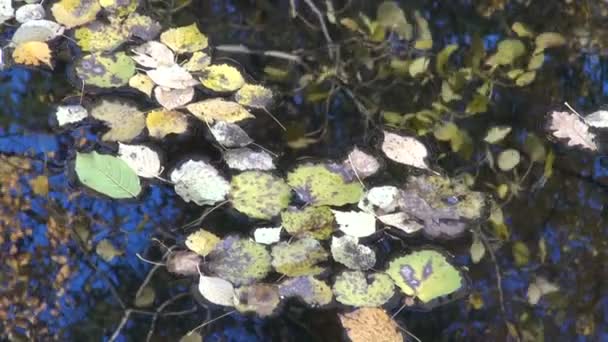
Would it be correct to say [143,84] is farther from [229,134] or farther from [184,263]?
[184,263]

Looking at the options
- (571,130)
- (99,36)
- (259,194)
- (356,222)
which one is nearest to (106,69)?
(99,36)

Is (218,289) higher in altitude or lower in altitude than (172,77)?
lower

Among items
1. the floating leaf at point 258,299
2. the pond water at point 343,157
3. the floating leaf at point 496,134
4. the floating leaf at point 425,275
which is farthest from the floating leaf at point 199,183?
the floating leaf at point 496,134

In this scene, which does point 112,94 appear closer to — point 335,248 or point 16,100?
point 16,100

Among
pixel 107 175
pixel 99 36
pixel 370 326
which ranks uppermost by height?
pixel 99 36

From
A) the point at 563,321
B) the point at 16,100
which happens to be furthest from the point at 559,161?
the point at 16,100

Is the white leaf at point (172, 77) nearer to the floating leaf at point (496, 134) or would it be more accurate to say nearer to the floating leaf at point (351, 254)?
the floating leaf at point (351, 254)
